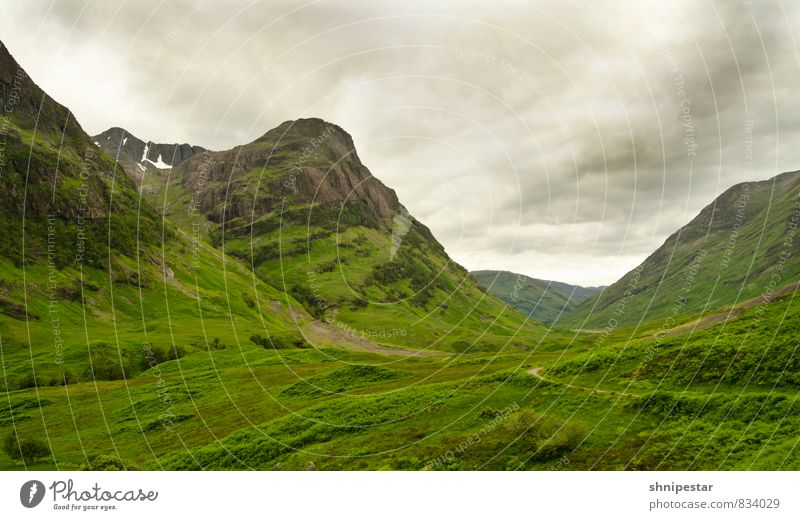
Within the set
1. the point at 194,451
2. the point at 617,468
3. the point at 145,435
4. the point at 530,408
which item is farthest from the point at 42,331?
the point at 617,468

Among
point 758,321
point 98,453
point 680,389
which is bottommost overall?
point 98,453

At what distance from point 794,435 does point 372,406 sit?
3751 centimetres

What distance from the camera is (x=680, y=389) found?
134 feet
